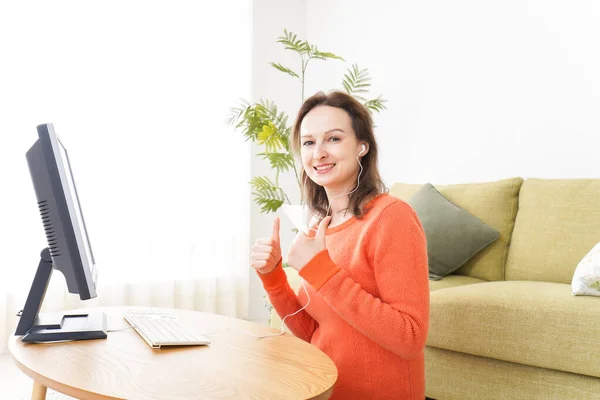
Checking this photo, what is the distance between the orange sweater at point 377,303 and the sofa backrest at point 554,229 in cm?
146

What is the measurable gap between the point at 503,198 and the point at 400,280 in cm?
180

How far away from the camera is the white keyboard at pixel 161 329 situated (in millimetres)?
1243

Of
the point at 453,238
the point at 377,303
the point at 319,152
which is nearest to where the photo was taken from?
the point at 377,303

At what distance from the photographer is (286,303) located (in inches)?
59.3

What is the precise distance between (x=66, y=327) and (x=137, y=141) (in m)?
2.51

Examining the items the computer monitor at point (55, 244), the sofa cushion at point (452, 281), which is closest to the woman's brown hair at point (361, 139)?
the computer monitor at point (55, 244)

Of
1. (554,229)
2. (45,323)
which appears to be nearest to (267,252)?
(45,323)

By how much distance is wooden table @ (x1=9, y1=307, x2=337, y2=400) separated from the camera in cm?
94

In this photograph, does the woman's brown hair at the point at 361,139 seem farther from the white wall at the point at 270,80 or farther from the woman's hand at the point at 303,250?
the white wall at the point at 270,80

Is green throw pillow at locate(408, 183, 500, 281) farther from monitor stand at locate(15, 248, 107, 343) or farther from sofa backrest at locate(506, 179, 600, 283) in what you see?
monitor stand at locate(15, 248, 107, 343)

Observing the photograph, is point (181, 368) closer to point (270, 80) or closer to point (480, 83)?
point (480, 83)

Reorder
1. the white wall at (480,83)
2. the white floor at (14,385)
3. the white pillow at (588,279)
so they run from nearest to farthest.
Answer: the white pillow at (588,279) < the white floor at (14,385) < the white wall at (480,83)

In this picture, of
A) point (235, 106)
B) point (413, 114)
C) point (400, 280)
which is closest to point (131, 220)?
point (235, 106)

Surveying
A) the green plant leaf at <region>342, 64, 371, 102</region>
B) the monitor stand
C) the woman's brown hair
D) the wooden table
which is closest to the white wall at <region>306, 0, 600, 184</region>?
the green plant leaf at <region>342, 64, 371, 102</region>
